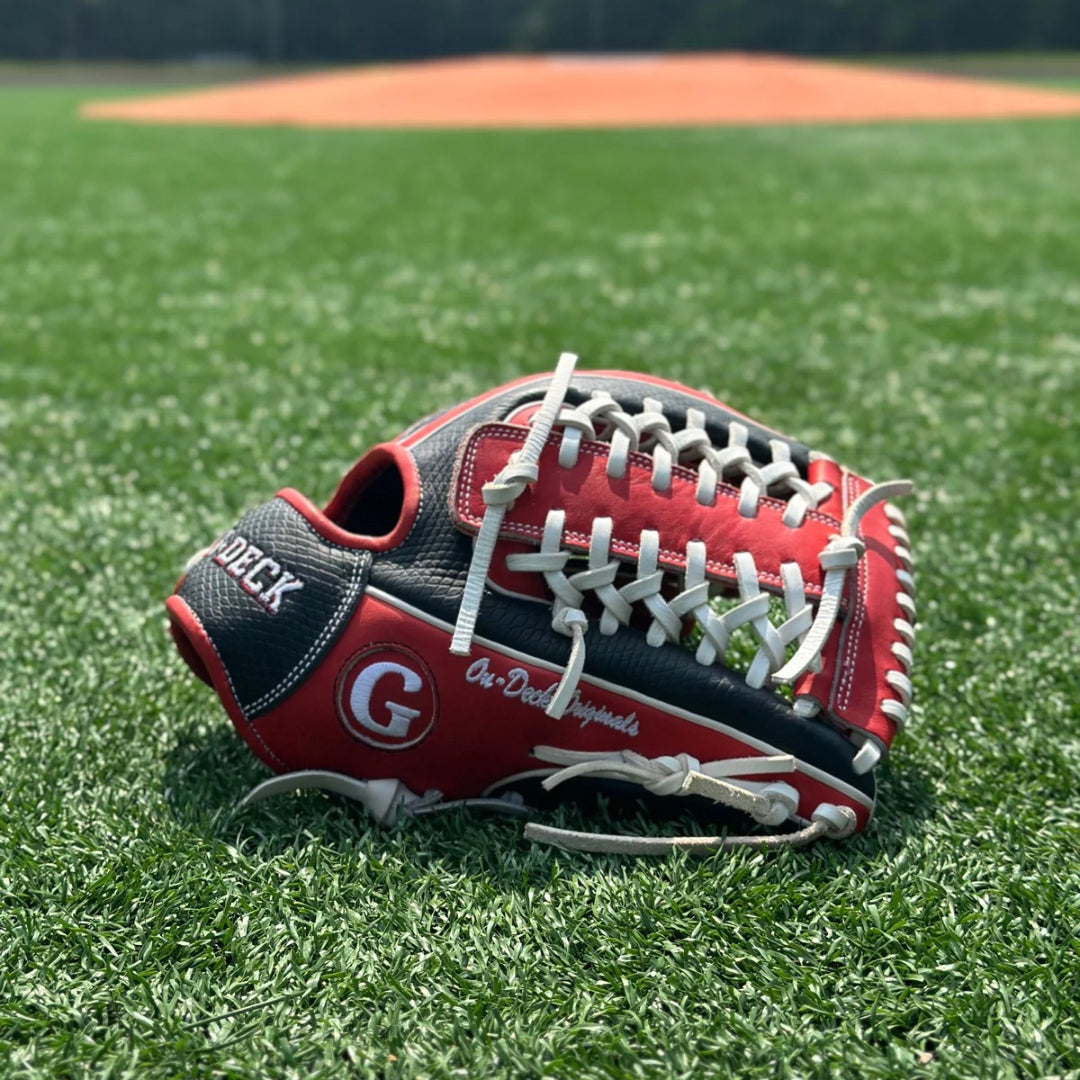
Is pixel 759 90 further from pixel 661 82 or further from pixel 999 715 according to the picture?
pixel 999 715

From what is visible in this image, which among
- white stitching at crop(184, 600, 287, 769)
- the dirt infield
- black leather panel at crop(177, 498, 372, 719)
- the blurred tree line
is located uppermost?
the blurred tree line

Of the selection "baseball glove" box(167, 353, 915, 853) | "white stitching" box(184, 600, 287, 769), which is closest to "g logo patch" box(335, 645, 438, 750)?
"baseball glove" box(167, 353, 915, 853)

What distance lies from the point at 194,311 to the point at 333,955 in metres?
3.46

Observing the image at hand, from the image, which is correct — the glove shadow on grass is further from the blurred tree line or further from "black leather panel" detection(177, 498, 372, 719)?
the blurred tree line

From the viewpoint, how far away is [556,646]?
53.4 inches

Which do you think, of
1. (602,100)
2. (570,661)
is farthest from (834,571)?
(602,100)

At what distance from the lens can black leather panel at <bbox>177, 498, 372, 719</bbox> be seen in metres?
1.38

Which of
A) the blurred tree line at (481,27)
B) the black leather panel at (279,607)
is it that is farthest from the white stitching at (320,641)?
the blurred tree line at (481,27)

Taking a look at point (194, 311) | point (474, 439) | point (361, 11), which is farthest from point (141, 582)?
point (361, 11)

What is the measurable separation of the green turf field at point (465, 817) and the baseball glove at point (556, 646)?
8 cm

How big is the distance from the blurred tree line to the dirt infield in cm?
1844

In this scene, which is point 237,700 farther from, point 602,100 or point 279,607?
point 602,100

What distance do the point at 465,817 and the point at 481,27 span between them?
157 feet

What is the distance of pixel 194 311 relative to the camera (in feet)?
13.8
